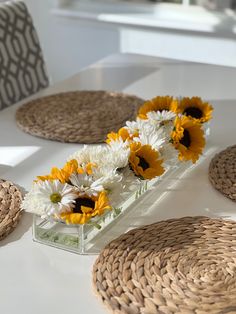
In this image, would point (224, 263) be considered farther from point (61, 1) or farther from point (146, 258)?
point (61, 1)

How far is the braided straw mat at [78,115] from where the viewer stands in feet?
5.17

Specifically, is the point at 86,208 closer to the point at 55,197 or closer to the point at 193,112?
the point at 55,197

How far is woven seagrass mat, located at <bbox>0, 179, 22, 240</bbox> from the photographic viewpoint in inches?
45.9

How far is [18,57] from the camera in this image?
2.10 metres

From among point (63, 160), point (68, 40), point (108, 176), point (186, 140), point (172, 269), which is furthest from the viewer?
point (68, 40)

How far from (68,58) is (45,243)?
93.5 inches

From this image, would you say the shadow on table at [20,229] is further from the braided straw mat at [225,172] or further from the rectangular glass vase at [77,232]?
the braided straw mat at [225,172]

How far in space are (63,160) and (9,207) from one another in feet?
0.85

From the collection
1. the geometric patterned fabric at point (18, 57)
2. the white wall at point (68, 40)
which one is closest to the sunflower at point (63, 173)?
the geometric patterned fabric at point (18, 57)

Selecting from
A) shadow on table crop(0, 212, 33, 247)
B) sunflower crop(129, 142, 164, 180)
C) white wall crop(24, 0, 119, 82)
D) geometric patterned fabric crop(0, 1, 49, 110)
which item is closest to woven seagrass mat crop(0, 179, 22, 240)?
shadow on table crop(0, 212, 33, 247)

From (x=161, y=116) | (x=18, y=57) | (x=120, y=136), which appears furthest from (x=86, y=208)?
(x=18, y=57)

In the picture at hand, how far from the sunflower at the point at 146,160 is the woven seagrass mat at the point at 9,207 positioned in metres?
0.24

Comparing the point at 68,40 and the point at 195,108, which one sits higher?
the point at 195,108

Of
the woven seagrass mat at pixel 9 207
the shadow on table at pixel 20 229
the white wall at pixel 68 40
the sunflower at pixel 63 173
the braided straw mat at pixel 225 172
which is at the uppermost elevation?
the sunflower at pixel 63 173
